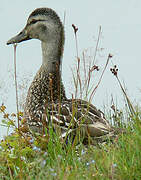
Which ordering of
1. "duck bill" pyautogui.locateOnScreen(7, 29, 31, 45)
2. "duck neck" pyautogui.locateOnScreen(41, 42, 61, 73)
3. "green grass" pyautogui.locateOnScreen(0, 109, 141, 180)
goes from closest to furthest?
"green grass" pyautogui.locateOnScreen(0, 109, 141, 180) < "duck neck" pyautogui.locateOnScreen(41, 42, 61, 73) < "duck bill" pyautogui.locateOnScreen(7, 29, 31, 45)

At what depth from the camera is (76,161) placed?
3236 millimetres

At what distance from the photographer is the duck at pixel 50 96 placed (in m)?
4.13

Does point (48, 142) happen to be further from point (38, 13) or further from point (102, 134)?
point (38, 13)

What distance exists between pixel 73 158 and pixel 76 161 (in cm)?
Answer: 11

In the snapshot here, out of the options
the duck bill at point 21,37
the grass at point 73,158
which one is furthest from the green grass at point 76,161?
the duck bill at point 21,37

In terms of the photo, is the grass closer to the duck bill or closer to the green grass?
the green grass

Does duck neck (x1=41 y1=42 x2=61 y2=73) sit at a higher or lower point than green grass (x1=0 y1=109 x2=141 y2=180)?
higher

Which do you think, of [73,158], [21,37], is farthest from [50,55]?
[73,158]

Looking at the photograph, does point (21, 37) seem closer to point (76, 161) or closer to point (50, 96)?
point (50, 96)

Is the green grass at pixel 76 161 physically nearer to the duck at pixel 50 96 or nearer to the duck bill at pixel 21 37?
the duck at pixel 50 96

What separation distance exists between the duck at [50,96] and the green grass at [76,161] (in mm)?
335

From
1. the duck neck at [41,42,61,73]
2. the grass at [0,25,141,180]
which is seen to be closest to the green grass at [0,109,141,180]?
the grass at [0,25,141,180]

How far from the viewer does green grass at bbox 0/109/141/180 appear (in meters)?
2.58

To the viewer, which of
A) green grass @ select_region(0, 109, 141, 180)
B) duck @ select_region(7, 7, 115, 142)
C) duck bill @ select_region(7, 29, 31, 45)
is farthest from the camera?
duck bill @ select_region(7, 29, 31, 45)
